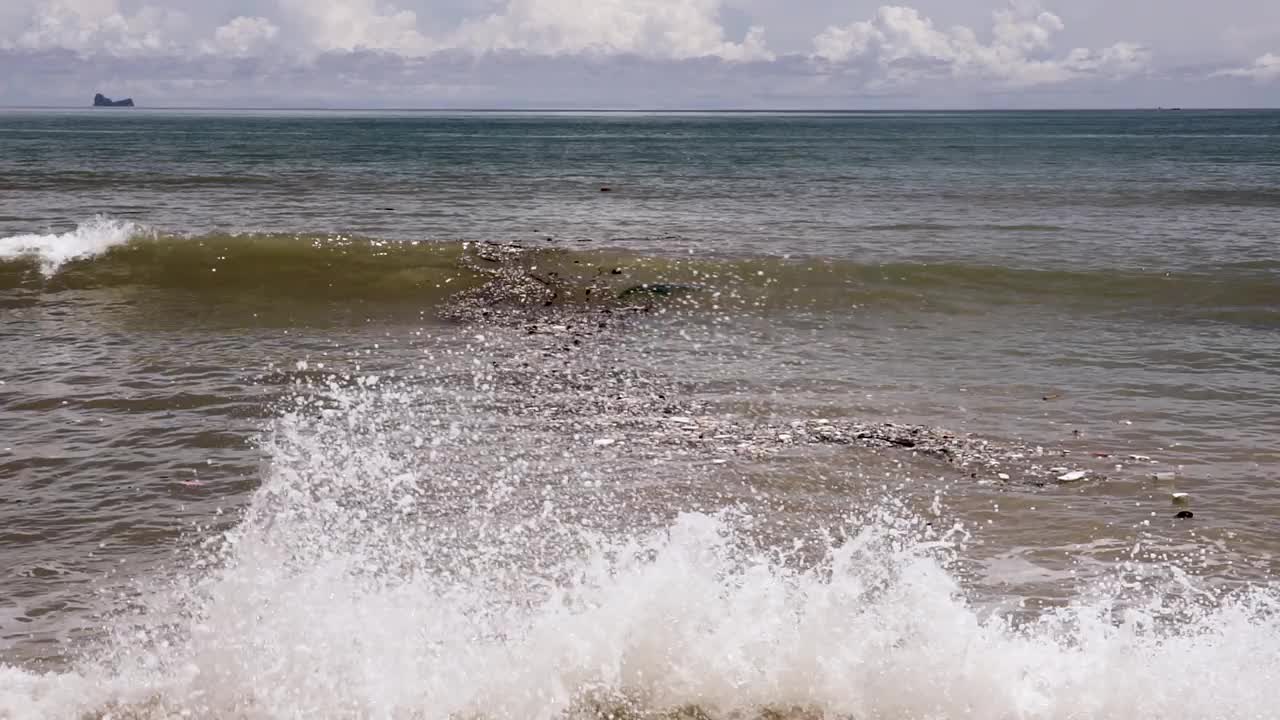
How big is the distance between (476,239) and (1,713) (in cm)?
1821

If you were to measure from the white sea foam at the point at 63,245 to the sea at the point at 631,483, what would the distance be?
93 millimetres

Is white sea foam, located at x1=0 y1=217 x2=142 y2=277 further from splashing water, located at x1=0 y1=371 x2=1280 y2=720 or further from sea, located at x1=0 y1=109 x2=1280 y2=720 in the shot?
splashing water, located at x1=0 y1=371 x2=1280 y2=720

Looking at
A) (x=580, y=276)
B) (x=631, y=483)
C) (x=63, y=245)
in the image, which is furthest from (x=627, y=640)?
(x=63, y=245)

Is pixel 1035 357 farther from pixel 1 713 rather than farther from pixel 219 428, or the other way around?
pixel 1 713

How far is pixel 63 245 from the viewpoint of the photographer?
19688 millimetres

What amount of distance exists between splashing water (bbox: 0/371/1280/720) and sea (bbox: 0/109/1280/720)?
2 centimetres

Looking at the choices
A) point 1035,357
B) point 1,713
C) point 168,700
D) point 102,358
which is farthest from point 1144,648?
point 102,358

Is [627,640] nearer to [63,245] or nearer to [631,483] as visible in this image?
[631,483]

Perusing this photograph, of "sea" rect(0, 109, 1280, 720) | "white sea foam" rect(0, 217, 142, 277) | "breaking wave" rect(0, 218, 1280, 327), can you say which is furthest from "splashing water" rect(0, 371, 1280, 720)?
"white sea foam" rect(0, 217, 142, 277)

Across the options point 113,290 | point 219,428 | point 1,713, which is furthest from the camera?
point 113,290

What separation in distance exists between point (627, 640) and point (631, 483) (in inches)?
108

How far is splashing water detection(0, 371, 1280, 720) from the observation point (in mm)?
5133

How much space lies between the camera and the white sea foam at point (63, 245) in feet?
62.1

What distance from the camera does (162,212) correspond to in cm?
2786
